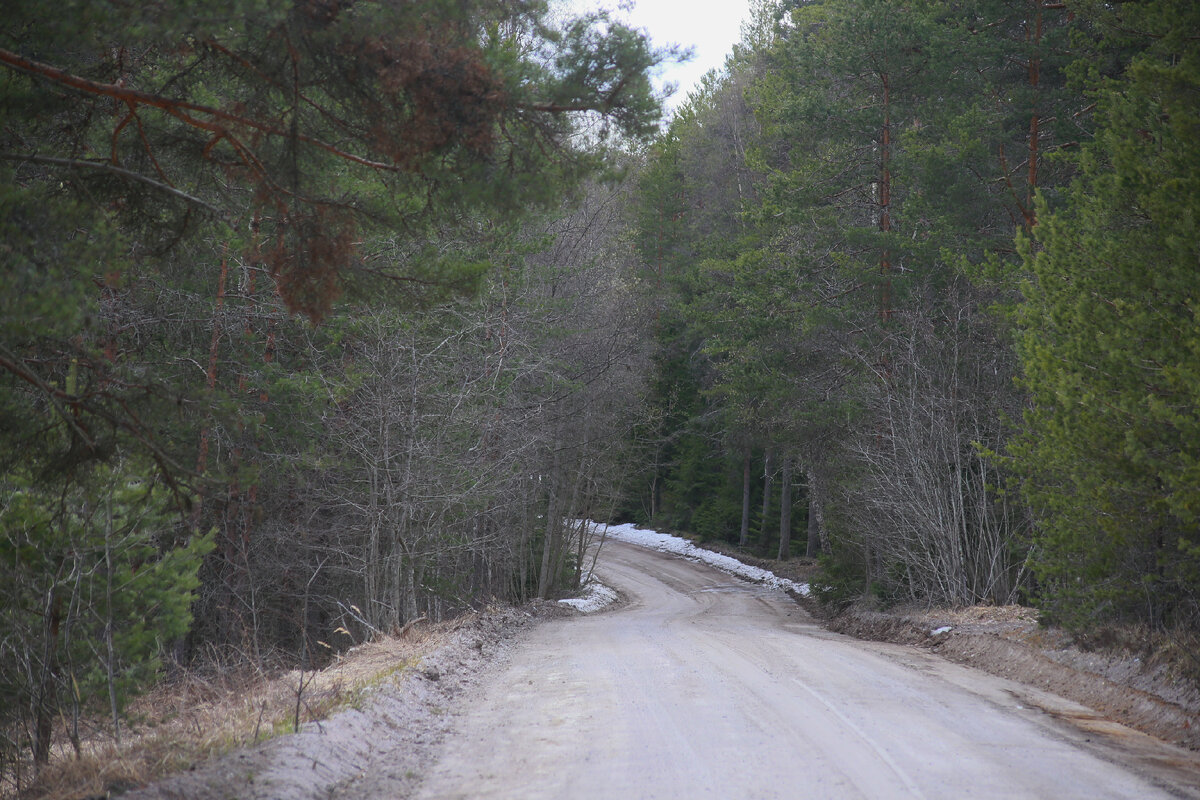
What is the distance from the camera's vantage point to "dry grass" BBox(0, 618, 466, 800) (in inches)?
217

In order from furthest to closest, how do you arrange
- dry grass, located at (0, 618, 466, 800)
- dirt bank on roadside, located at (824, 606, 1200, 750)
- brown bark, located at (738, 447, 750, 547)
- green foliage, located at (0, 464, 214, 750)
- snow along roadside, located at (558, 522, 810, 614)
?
brown bark, located at (738, 447, 750, 547), snow along roadside, located at (558, 522, 810, 614), dirt bank on roadside, located at (824, 606, 1200, 750), green foliage, located at (0, 464, 214, 750), dry grass, located at (0, 618, 466, 800)

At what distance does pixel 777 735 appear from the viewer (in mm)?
7047

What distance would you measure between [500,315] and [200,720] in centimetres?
1276

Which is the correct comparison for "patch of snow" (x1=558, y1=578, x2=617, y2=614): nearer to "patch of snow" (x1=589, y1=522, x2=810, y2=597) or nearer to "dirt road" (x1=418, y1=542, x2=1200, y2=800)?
"patch of snow" (x1=589, y1=522, x2=810, y2=597)

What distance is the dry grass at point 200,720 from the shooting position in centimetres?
551

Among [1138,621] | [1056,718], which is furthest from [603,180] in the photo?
[1138,621]

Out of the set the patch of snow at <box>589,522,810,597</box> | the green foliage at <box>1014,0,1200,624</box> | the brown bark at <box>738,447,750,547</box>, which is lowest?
the patch of snow at <box>589,522,810,597</box>

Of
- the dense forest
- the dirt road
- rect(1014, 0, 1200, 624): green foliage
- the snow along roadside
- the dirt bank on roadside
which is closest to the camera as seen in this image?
the dirt road

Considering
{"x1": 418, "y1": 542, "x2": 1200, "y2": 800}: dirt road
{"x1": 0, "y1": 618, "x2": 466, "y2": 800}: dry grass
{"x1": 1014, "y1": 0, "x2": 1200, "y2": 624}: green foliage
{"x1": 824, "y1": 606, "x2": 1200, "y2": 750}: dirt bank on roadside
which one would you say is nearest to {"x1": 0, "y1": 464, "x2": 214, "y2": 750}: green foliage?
{"x1": 0, "y1": 618, "x2": 466, "y2": 800}: dry grass

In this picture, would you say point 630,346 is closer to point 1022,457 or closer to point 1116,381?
point 1022,457

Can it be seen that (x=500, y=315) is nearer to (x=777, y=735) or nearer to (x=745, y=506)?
(x=777, y=735)

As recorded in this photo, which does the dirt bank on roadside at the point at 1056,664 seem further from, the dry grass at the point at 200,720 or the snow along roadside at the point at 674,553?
the snow along roadside at the point at 674,553

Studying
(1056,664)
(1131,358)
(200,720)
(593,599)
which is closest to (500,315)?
(593,599)

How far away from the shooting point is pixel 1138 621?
32.9ft
